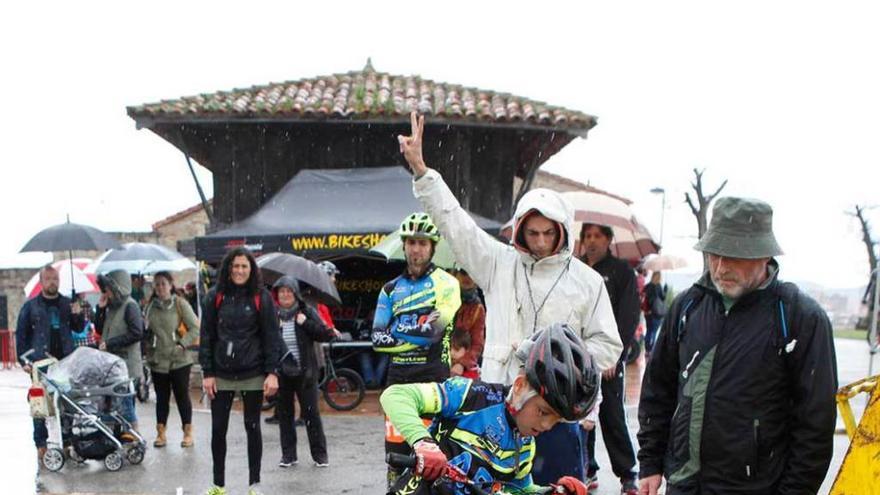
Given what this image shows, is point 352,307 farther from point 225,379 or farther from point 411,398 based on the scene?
point 411,398

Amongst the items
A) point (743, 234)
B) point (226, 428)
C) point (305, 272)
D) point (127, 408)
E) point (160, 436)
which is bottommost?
point (160, 436)

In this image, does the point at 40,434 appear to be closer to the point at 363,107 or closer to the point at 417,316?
the point at 417,316

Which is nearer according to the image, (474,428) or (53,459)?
(474,428)

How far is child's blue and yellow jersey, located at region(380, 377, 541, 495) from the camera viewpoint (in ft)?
9.73

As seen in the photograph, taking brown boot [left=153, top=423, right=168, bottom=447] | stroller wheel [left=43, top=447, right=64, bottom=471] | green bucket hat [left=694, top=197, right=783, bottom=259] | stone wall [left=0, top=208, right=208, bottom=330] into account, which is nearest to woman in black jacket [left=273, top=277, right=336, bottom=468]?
brown boot [left=153, top=423, right=168, bottom=447]

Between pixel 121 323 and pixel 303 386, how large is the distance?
232 cm

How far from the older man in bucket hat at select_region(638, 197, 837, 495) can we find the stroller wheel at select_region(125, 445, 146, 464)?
21.1 ft

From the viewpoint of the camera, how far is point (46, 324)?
9297 millimetres

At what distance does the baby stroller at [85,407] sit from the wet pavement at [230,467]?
16 centimetres

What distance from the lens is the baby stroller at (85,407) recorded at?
341 inches

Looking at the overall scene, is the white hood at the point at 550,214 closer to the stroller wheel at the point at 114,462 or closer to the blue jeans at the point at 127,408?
the stroller wheel at the point at 114,462

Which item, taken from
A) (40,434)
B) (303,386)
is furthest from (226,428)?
(40,434)

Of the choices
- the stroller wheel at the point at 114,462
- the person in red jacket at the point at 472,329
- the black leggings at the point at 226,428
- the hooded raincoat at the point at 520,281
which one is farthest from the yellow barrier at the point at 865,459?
the stroller wheel at the point at 114,462

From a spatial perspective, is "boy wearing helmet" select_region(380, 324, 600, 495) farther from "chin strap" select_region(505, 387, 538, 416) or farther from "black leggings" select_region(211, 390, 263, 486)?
"black leggings" select_region(211, 390, 263, 486)
